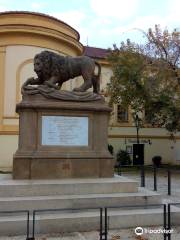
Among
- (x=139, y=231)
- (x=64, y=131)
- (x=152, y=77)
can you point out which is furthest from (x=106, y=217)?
(x=152, y=77)

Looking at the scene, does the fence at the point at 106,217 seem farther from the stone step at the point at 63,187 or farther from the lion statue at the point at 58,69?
the lion statue at the point at 58,69

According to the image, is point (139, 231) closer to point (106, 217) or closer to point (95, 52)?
point (106, 217)

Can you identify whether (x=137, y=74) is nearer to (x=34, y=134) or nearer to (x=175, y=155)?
(x=34, y=134)

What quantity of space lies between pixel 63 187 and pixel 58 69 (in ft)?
11.1

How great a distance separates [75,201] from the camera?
8.46 meters

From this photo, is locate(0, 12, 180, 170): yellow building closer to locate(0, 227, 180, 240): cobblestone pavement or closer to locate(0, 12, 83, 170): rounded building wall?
locate(0, 12, 83, 170): rounded building wall

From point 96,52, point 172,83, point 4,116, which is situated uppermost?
point 96,52

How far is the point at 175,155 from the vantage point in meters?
37.9

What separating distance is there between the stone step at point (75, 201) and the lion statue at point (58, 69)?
315cm

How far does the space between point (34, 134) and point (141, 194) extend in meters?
2.97

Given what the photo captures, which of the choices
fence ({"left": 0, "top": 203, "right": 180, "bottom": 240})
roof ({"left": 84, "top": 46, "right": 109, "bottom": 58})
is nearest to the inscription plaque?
fence ({"left": 0, "top": 203, "right": 180, "bottom": 240})

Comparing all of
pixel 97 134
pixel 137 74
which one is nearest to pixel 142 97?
pixel 137 74

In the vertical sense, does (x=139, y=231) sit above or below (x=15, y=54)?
below

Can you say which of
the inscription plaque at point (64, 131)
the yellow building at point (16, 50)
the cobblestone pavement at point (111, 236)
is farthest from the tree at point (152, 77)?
the cobblestone pavement at point (111, 236)
